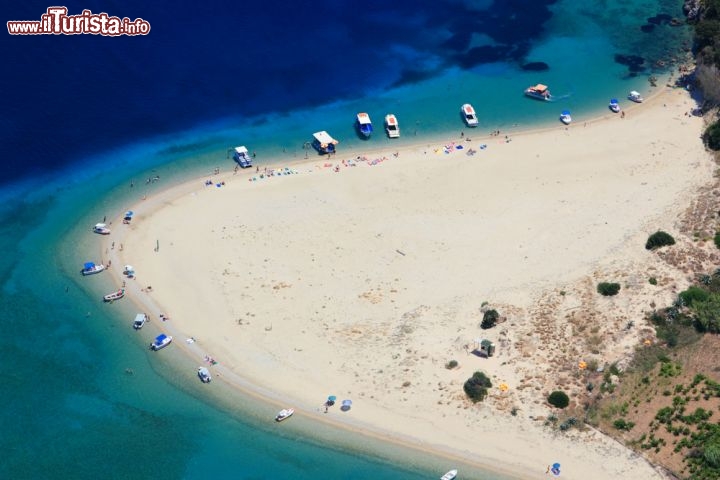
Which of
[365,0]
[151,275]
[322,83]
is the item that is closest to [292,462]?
[151,275]

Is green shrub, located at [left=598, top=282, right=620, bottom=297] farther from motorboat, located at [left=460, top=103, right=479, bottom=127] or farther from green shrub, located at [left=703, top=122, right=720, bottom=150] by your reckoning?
motorboat, located at [left=460, top=103, right=479, bottom=127]

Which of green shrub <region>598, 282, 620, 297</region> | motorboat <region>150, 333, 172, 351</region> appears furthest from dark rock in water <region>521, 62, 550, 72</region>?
motorboat <region>150, 333, 172, 351</region>

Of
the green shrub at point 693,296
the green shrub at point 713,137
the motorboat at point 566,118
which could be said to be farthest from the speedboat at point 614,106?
the green shrub at point 693,296

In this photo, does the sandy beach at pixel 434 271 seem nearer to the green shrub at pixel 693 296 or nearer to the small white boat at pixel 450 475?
the green shrub at pixel 693 296

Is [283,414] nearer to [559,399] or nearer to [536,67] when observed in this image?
[559,399]

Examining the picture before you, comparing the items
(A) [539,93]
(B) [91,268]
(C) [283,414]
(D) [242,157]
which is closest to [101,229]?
(B) [91,268]
